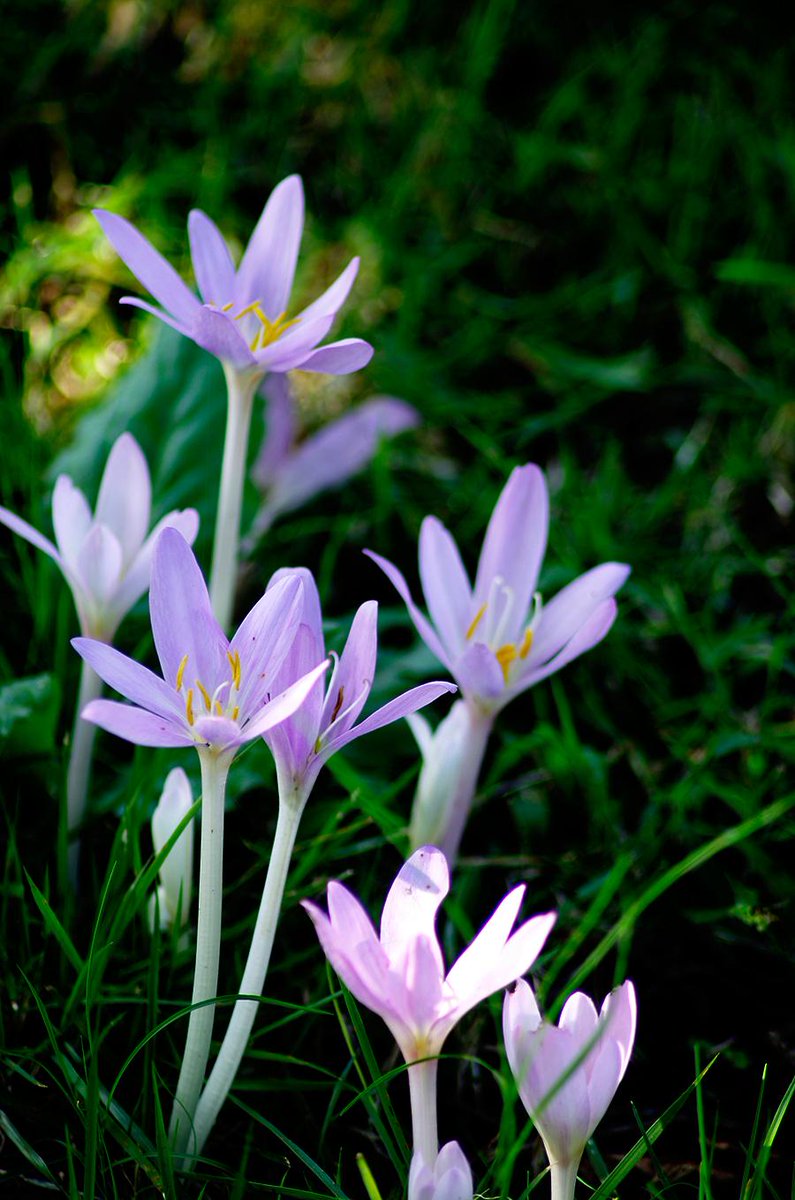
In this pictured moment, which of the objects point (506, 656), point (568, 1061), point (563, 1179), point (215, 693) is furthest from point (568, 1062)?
point (506, 656)

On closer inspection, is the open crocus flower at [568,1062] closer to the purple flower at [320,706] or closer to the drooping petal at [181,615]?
the purple flower at [320,706]

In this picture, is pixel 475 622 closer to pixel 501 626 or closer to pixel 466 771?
pixel 501 626

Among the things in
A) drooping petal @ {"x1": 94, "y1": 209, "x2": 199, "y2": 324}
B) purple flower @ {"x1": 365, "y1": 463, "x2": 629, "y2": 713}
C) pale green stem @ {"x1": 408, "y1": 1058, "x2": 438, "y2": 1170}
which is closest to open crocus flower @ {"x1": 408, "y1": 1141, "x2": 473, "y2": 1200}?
pale green stem @ {"x1": 408, "y1": 1058, "x2": 438, "y2": 1170}

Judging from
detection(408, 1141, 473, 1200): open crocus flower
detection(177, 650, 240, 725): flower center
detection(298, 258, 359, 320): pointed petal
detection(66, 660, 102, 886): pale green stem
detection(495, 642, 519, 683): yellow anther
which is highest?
detection(298, 258, 359, 320): pointed petal

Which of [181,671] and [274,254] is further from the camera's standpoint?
[274,254]

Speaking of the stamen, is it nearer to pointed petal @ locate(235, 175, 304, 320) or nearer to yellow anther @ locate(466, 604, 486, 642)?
yellow anther @ locate(466, 604, 486, 642)

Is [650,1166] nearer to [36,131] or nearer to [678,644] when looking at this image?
[678,644]

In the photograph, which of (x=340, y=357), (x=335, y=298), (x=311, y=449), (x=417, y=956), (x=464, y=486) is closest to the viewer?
(x=417, y=956)
